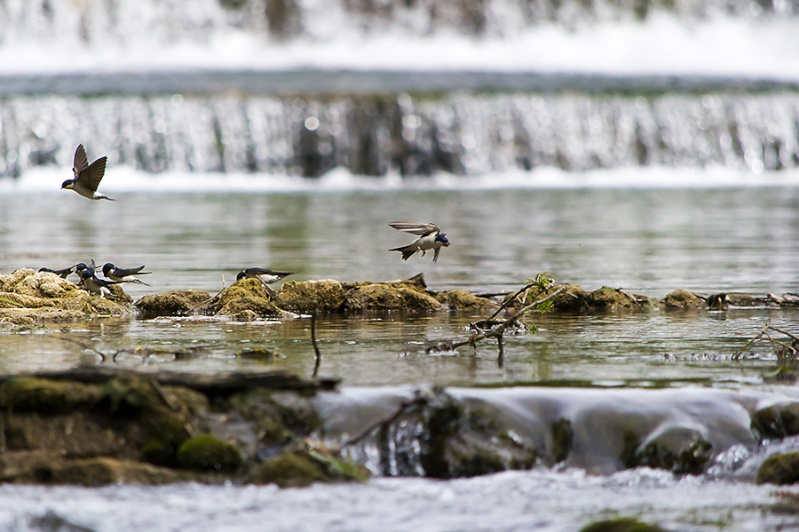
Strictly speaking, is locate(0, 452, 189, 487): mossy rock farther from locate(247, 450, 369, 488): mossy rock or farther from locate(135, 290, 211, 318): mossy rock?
locate(135, 290, 211, 318): mossy rock

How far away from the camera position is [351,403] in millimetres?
5660

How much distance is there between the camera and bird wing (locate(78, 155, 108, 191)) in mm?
9773

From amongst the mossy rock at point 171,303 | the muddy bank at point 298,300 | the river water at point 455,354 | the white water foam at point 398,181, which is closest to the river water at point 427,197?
the river water at point 455,354

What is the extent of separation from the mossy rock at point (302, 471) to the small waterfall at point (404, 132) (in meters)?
33.9

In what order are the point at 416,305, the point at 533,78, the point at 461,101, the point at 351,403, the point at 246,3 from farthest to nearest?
the point at 246,3 → the point at 533,78 → the point at 461,101 → the point at 416,305 → the point at 351,403

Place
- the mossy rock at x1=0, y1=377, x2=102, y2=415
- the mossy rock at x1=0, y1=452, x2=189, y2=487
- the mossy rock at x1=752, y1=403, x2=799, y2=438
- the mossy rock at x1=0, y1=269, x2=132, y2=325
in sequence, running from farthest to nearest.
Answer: the mossy rock at x1=0, y1=269, x2=132, y2=325 → the mossy rock at x1=752, y1=403, x2=799, y2=438 → the mossy rock at x1=0, y1=377, x2=102, y2=415 → the mossy rock at x1=0, y1=452, x2=189, y2=487

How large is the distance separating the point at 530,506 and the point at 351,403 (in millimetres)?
997

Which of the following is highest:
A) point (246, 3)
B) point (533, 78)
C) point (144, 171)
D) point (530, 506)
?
point (246, 3)

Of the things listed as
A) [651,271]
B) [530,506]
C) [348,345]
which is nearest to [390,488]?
[530,506]

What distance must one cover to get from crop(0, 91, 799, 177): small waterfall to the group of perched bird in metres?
28.8

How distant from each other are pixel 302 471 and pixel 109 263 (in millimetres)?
4629

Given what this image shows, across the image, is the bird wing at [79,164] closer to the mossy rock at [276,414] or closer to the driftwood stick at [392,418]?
the mossy rock at [276,414]

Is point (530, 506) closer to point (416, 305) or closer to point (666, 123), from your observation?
point (416, 305)

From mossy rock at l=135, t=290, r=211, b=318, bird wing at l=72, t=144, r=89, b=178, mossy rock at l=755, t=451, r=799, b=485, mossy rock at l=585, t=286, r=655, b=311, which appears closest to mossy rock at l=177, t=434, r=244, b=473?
mossy rock at l=755, t=451, r=799, b=485
